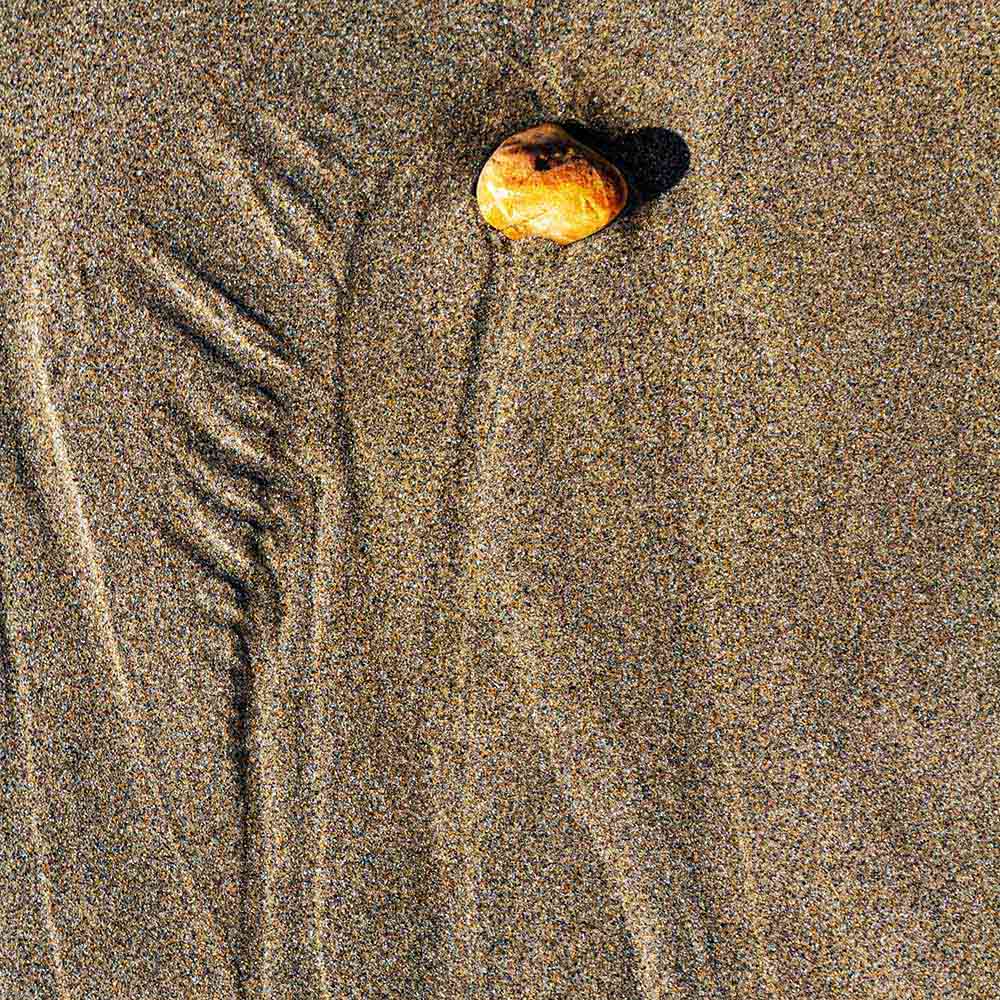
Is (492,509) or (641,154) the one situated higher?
(641,154)

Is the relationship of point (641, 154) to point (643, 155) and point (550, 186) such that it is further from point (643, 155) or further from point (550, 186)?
point (550, 186)

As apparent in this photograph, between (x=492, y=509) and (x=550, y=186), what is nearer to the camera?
(x=550, y=186)

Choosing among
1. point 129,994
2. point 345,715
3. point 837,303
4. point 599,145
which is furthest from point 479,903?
point 599,145

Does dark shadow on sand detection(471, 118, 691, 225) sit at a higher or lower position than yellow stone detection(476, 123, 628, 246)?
higher

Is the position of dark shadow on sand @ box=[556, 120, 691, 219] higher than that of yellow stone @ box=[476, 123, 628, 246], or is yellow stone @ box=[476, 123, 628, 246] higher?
dark shadow on sand @ box=[556, 120, 691, 219]

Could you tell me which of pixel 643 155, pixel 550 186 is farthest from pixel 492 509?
pixel 643 155

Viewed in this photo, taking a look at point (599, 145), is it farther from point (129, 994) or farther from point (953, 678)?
point (129, 994)
